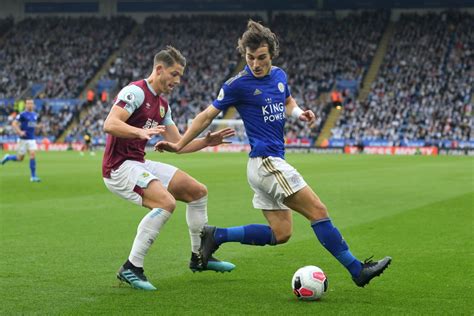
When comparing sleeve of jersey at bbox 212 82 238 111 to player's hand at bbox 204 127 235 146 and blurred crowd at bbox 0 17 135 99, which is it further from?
blurred crowd at bbox 0 17 135 99

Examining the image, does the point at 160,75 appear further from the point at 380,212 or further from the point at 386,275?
the point at 380,212

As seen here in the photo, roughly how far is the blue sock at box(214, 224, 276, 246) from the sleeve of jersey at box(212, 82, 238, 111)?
4.22 ft

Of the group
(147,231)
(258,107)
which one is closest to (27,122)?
(147,231)

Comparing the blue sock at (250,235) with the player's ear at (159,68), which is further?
the player's ear at (159,68)

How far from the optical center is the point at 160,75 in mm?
8508

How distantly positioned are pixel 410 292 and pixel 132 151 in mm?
3258

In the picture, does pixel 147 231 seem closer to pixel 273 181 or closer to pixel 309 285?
pixel 273 181

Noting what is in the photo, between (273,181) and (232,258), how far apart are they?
8.48 ft

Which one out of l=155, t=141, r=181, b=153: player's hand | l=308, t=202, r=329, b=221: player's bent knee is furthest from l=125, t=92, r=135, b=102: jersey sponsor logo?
l=308, t=202, r=329, b=221: player's bent knee

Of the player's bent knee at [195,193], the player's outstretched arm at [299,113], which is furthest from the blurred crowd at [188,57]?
the player's outstretched arm at [299,113]

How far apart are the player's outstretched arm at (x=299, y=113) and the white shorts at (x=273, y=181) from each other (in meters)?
0.63

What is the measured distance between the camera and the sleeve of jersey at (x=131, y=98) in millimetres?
8188

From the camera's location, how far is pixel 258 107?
26.0 feet

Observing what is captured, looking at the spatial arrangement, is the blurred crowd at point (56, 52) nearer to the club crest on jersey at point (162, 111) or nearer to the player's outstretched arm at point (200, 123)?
the club crest on jersey at point (162, 111)
